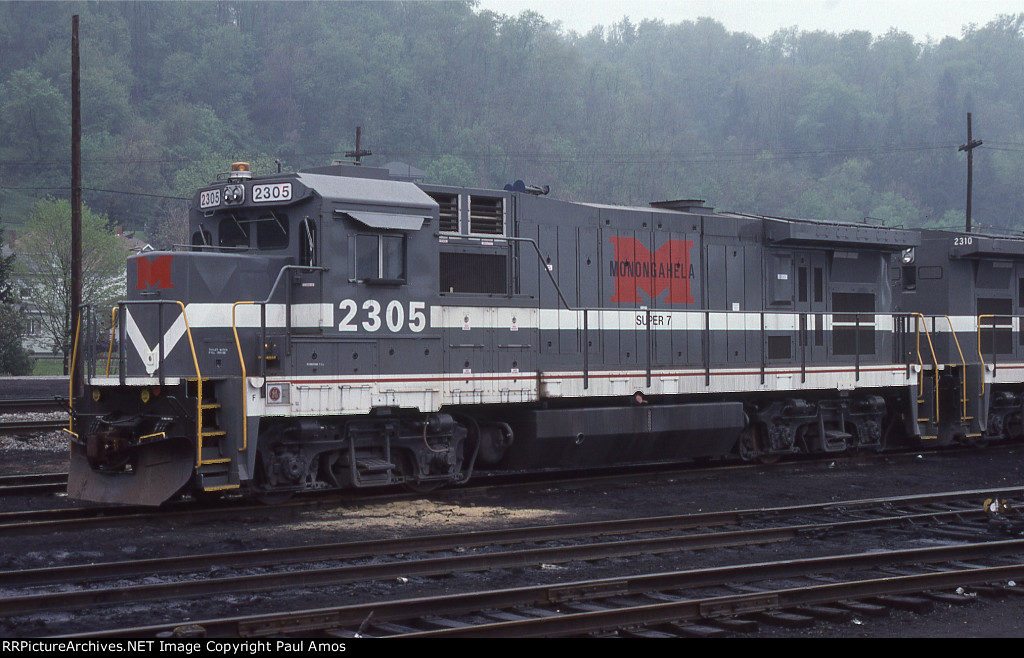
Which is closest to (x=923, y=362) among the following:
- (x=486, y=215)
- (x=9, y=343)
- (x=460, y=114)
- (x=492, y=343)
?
(x=492, y=343)

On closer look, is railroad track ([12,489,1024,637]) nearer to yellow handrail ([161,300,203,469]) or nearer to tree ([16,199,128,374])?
yellow handrail ([161,300,203,469])

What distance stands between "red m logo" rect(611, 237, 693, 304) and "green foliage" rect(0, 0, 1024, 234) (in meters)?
76.8

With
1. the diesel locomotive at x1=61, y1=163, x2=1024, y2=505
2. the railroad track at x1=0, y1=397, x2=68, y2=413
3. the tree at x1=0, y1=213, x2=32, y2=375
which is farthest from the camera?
the tree at x1=0, y1=213, x2=32, y2=375

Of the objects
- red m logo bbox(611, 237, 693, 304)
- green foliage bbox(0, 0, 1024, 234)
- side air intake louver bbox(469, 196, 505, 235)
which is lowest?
red m logo bbox(611, 237, 693, 304)

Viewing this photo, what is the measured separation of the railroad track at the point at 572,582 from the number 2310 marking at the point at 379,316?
9.93 ft

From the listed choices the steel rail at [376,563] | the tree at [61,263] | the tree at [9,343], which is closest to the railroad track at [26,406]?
the steel rail at [376,563]

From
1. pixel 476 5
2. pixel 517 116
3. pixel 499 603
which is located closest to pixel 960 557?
pixel 499 603

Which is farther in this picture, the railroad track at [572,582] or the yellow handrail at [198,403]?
the yellow handrail at [198,403]

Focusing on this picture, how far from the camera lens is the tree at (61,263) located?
1972 inches

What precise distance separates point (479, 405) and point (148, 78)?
429ft

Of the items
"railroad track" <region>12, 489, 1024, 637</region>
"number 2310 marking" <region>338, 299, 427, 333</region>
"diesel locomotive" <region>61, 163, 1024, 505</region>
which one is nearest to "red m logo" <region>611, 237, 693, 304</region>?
"diesel locomotive" <region>61, 163, 1024, 505</region>

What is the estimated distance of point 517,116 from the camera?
409 feet

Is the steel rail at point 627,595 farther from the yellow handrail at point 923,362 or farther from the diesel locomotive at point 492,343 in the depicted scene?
the yellow handrail at point 923,362

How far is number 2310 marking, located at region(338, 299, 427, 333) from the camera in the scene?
38.4 feet
